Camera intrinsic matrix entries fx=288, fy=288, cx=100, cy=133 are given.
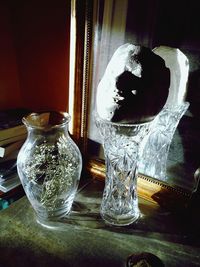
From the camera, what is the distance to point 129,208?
83 centimetres

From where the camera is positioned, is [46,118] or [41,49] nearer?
[46,118]

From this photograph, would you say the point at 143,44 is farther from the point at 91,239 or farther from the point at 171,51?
the point at 91,239

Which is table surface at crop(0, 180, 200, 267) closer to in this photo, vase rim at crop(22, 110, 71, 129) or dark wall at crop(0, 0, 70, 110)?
vase rim at crop(22, 110, 71, 129)

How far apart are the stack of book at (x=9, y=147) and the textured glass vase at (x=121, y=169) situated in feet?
1.11

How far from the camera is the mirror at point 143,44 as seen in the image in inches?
29.0

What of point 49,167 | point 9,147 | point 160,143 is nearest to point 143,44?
point 160,143

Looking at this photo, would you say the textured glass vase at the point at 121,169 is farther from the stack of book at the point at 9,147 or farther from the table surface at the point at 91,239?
the stack of book at the point at 9,147

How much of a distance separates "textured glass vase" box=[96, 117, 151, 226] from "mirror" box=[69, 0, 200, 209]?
8 cm

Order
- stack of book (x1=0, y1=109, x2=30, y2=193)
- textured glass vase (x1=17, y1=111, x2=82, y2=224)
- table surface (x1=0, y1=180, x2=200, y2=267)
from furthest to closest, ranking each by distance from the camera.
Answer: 1. stack of book (x1=0, y1=109, x2=30, y2=193)
2. textured glass vase (x1=17, y1=111, x2=82, y2=224)
3. table surface (x1=0, y1=180, x2=200, y2=267)

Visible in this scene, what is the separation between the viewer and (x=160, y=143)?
2.81ft

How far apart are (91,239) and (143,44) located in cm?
54

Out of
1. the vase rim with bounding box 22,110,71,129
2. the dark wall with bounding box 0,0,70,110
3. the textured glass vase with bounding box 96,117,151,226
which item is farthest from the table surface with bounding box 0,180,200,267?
the dark wall with bounding box 0,0,70,110

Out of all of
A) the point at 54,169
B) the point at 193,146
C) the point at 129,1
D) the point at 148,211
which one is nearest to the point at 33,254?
the point at 54,169

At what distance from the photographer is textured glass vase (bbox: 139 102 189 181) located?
2.64 ft
